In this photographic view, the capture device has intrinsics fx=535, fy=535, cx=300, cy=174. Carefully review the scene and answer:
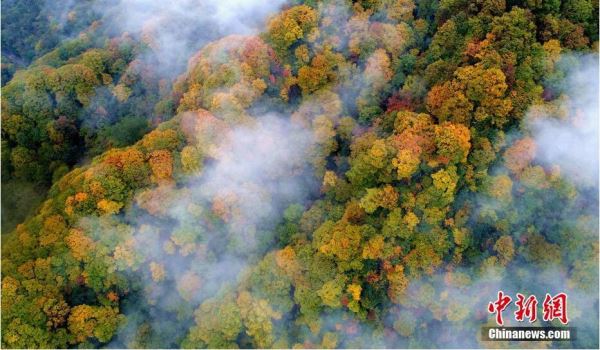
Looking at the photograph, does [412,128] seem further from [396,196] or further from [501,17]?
[501,17]

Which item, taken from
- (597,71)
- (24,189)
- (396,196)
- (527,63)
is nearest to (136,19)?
(24,189)
